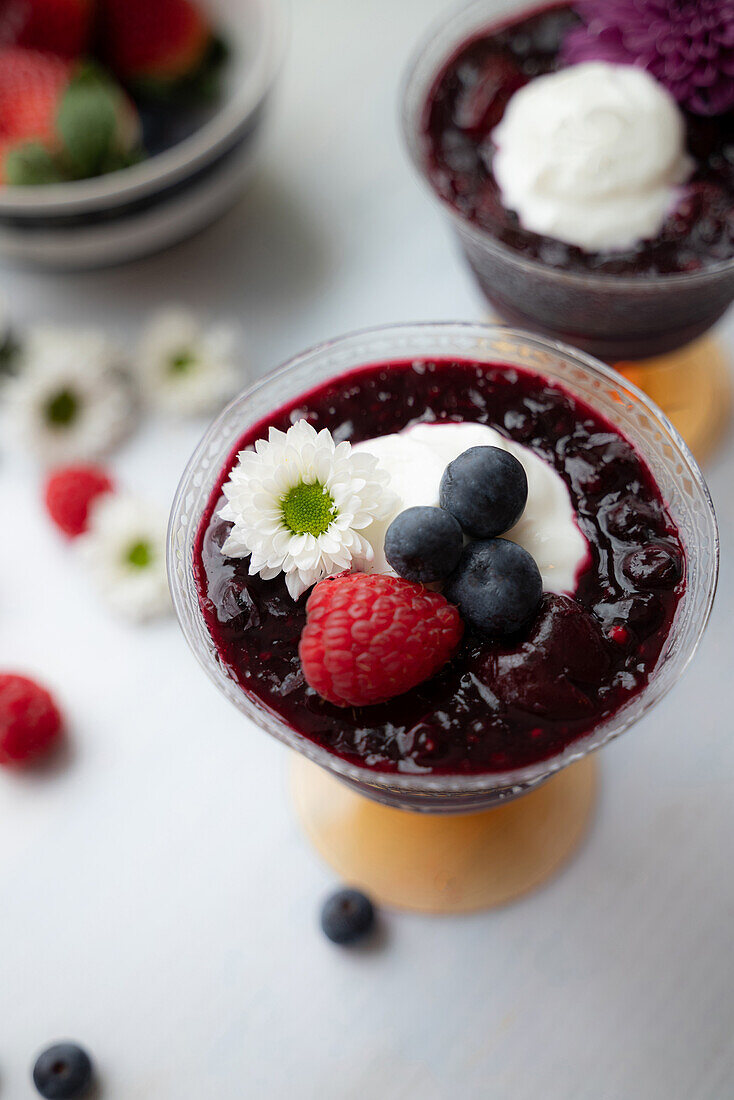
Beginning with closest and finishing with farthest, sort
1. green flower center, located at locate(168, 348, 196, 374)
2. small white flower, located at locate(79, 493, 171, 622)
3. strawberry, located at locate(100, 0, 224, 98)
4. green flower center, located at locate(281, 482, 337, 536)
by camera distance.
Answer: green flower center, located at locate(281, 482, 337, 536) < small white flower, located at locate(79, 493, 171, 622) < green flower center, located at locate(168, 348, 196, 374) < strawberry, located at locate(100, 0, 224, 98)

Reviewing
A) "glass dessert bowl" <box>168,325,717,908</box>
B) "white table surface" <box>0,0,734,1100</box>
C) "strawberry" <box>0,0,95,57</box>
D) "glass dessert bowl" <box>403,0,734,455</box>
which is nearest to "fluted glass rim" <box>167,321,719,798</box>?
"glass dessert bowl" <box>168,325,717,908</box>

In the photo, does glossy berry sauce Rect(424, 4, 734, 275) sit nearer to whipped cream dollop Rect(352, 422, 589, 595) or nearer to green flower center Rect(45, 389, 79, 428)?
whipped cream dollop Rect(352, 422, 589, 595)

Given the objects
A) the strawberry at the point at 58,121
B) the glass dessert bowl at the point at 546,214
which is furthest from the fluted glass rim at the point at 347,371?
the strawberry at the point at 58,121

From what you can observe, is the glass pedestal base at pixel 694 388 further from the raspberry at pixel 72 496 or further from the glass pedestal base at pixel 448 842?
the raspberry at pixel 72 496

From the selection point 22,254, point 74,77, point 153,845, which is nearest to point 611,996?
point 153,845

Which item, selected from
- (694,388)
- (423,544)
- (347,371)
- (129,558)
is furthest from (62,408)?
(694,388)

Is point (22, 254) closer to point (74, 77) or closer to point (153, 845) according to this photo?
point (74, 77)

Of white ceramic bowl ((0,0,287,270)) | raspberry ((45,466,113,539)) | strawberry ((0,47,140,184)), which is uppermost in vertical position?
strawberry ((0,47,140,184))
